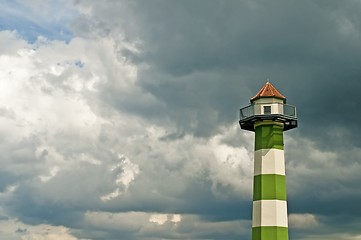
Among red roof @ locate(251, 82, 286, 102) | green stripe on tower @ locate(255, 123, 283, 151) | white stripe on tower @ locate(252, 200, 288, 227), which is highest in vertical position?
red roof @ locate(251, 82, 286, 102)

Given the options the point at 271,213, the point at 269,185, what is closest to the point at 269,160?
the point at 269,185

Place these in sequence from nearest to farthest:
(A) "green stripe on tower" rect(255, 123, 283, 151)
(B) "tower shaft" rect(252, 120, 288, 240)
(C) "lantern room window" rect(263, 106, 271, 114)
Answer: (B) "tower shaft" rect(252, 120, 288, 240), (A) "green stripe on tower" rect(255, 123, 283, 151), (C) "lantern room window" rect(263, 106, 271, 114)

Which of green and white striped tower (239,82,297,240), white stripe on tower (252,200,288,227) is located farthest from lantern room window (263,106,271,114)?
white stripe on tower (252,200,288,227)

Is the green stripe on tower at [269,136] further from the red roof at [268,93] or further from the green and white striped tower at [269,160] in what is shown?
the red roof at [268,93]

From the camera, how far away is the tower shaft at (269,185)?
39.9 metres

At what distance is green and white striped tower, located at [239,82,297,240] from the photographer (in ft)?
132

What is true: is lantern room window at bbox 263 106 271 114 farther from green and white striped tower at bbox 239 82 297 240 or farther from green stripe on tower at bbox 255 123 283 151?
green stripe on tower at bbox 255 123 283 151

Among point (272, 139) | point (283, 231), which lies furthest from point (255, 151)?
point (283, 231)

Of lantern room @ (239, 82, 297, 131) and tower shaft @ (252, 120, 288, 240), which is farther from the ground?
lantern room @ (239, 82, 297, 131)


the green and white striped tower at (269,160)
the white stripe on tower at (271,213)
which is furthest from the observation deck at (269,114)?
the white stripe on tower at (271,213)

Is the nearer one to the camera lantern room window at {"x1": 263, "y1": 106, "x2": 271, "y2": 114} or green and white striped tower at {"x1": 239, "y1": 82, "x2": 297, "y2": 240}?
green and white striped tower at {"x1": 239, "y1": 82, "x2": 297, "y2": 240}

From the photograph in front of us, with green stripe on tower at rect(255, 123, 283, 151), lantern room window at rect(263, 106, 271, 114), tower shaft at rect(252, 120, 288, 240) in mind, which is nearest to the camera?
tower shaft at rect(252, 120, 288, 240)

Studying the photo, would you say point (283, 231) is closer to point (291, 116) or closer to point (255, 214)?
point (255, 214)

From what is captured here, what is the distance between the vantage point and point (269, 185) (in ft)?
135
